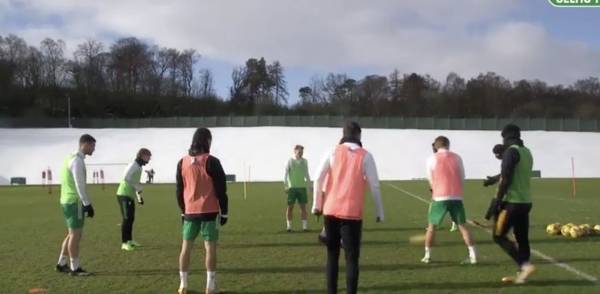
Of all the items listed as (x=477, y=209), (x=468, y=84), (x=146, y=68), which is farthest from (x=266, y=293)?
(x=146, y=68)

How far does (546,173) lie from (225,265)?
1833 inches

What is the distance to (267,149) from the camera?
56.3 meters

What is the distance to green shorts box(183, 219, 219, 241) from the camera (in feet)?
22.8

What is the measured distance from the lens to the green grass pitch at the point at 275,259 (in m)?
7.51

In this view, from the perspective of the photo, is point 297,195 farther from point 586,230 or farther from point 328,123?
point 328,123

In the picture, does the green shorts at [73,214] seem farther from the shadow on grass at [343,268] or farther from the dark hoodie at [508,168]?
the dark hoodie at [508,168]

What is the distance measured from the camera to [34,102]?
3278 inches

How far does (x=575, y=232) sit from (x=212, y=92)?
95491 mm

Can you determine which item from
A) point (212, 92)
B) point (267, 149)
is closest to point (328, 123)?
point (267, 149)

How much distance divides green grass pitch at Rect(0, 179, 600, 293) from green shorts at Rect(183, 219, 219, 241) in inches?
31.1

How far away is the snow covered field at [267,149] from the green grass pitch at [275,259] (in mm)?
32726

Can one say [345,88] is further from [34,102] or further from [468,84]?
[34,102]

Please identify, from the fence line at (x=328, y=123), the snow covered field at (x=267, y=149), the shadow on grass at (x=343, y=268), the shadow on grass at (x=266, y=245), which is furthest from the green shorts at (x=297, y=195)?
the fence line at (x=328, y=123)

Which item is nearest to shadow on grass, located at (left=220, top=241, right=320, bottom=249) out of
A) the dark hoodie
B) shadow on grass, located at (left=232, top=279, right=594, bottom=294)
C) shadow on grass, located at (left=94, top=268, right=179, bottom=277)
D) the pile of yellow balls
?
shadow on grass, located at (left=94, top=268, right=179, bottom=277)
